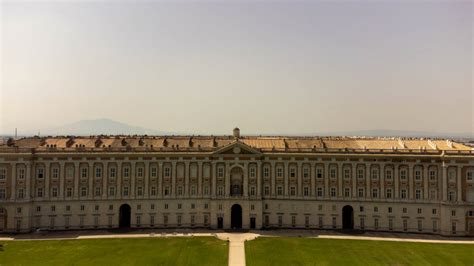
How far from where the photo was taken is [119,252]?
62.0 meters

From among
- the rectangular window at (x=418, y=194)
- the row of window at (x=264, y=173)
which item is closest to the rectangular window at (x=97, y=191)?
the row of window at (x=264, y=173)

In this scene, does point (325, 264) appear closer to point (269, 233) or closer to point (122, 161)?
point (269, 233)

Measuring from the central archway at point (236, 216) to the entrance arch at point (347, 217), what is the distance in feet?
74.4

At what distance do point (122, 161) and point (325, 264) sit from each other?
46664 mm

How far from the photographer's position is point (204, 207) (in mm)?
78688

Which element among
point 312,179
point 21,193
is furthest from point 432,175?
point 21,193

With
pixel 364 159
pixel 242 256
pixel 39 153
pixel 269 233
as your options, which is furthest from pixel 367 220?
pixel 39 153

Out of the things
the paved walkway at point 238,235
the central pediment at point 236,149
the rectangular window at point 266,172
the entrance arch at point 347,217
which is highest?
the central pediment at point 236,149

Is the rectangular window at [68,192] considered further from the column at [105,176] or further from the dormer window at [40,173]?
the column at [105,176]

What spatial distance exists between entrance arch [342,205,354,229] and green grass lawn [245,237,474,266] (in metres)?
9.70

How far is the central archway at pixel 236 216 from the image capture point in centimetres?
7900

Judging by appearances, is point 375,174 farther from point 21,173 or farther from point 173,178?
point 21,173

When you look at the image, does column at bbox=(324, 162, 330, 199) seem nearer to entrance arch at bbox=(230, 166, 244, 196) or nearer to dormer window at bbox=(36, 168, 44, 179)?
entrance arch at bbox=(230, 166, 244, 196)

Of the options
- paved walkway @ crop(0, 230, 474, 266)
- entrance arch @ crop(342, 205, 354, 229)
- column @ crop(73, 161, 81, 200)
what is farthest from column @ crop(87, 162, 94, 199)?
entrance arch @ crop(342, 205, 354, 229)
